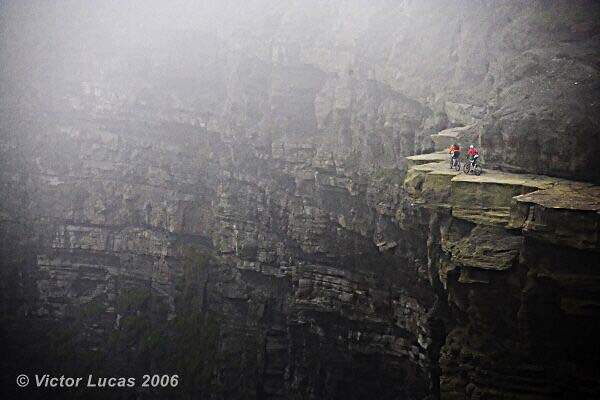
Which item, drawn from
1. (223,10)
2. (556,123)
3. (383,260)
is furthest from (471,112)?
(223,10)

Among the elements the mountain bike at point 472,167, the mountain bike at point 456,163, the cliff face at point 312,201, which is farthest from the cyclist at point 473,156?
the cliff face at point 312,201

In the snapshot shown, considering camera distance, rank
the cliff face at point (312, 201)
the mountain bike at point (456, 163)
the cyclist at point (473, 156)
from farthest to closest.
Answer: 1. the mountain bike at point (456, 163)
2. the cyclist at point (473, 156)
3. the cliff face at point (312, 201)

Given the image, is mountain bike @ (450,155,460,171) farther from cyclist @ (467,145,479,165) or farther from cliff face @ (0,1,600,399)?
cyclist @ (467,145,479,165)

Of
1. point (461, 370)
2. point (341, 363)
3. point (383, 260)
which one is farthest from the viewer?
point (341, 363)

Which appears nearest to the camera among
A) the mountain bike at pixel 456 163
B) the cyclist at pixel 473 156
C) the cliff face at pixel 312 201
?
the cliff face at pixel 312 201

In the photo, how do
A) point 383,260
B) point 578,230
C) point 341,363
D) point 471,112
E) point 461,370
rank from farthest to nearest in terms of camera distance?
point 341,363
point 383,260
point 471,112
point 461,370
point 578,230

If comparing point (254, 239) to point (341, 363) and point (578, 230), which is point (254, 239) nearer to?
point (341, 363)

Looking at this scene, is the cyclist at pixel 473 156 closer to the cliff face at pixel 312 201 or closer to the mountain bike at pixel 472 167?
the mountain bike at pixel 472 167

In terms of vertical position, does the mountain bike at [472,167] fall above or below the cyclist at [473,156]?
below

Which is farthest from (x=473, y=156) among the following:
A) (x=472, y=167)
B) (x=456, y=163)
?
(x=456, y=163)
